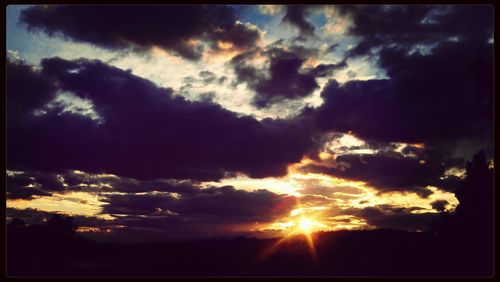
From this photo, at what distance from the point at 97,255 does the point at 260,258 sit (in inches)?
1024

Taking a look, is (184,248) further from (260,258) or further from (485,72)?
(485,72)

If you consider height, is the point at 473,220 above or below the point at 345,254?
above

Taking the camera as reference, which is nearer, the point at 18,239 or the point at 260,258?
the point at 260,258

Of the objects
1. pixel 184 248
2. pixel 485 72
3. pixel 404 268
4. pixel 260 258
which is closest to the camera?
pixel 485 72

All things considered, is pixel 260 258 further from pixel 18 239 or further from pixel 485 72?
pixel 18 239

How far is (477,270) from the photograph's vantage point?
130 ft

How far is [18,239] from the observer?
3000 inches

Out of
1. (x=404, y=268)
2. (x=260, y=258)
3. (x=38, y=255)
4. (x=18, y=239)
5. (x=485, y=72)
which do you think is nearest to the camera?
(x=485, y=72)

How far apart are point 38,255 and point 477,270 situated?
7106 centimetres

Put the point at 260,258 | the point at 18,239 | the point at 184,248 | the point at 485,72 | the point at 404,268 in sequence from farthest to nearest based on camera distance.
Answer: the point at 18,239 < the point at 184,248 < the point at 260,258 < the point at 404,268 < the point at 485,72

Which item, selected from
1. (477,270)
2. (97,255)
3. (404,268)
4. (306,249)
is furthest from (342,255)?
(97,255)

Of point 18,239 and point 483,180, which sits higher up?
point 483,180

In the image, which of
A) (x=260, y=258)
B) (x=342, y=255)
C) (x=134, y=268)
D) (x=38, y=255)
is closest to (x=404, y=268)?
(x=342, y=255)

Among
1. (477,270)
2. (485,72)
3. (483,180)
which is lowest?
(477,270)
